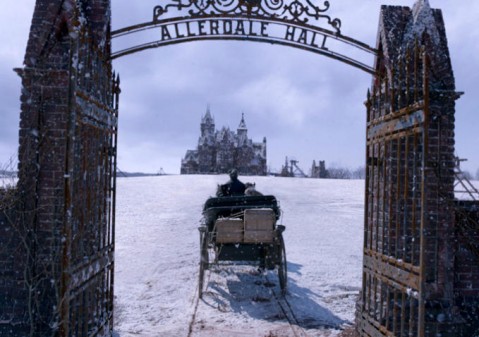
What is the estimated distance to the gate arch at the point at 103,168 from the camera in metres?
4.66

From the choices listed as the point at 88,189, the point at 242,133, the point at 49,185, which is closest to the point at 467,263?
the point at 88,189

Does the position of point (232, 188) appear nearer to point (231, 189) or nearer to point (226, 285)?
point (231, 189)

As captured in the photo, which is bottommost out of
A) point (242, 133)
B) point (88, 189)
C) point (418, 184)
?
point (88, 189)

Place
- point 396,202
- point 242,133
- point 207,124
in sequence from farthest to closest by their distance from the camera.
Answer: point 207,124 < point 242,133 < point 396,202

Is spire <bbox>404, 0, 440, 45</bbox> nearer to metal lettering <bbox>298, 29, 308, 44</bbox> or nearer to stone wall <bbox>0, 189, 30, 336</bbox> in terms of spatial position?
metal lettering <bbox>298, 29, 308, 44</bbox>

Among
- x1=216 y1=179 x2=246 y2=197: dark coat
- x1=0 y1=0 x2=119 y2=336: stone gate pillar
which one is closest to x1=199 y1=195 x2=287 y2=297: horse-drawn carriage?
x1=216 y1=179 x2=246 y2=197: dark coat

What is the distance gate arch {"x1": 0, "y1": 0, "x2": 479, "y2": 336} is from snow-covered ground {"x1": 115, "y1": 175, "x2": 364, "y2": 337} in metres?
1.39

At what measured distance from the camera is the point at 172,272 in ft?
33.7

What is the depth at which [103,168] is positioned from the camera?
533 centimetres

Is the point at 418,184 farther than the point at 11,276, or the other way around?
the point at 418,184

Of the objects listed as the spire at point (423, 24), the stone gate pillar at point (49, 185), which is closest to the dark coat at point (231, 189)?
the stone gate pillar at point (49, 185)

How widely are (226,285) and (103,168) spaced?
4798 millimetres

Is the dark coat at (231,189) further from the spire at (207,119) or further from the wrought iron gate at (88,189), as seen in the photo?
the spire at (207,119)

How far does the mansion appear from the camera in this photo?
3209 inches
